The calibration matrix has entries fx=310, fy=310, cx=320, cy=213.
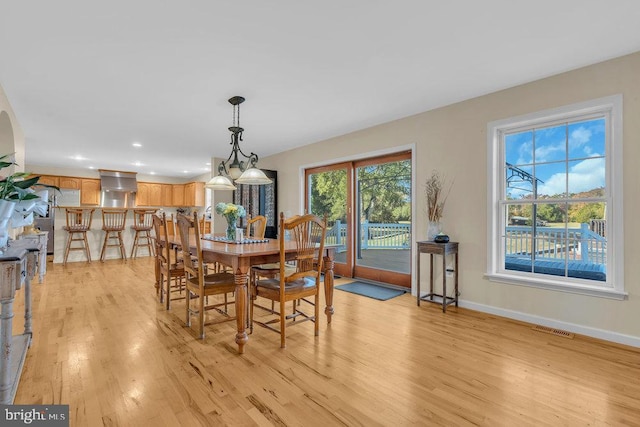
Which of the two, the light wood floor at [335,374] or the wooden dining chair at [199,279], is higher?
the wooden dining chair at [199,279]

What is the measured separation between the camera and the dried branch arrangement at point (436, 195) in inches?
143

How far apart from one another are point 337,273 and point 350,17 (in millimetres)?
3955

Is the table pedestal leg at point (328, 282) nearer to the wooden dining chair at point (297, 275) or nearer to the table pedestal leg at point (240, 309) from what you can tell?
the wooden dining chair at point (297, 275)

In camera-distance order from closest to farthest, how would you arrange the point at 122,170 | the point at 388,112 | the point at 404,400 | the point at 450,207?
the point at 404,400 → the point at 450,207 → the point at 388,112 → the point at 122,170

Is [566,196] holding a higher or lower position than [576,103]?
lower

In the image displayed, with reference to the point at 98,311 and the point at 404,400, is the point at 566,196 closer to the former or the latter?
A: the point at 404,400

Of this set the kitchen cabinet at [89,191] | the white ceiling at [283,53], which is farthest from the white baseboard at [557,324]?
the kitchen cabinet at [89,191]

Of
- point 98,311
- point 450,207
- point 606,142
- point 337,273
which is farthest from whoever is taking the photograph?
point 337,273

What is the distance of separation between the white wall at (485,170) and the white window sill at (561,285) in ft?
0.14

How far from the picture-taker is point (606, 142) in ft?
8.70

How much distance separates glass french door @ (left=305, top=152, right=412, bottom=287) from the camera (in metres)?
4.34

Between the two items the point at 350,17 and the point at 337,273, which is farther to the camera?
the point at 337,273

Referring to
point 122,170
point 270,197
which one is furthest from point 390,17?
point 122,170

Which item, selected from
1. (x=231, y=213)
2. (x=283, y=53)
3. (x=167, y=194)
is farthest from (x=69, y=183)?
(x=283, y=53)
